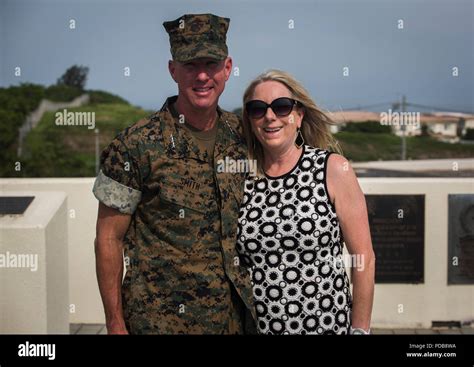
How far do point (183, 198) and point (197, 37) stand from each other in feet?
2.10

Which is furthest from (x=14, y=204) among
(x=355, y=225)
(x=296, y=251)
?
(x=355, y=225)

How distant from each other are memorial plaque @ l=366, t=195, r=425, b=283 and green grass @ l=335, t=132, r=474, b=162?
6292mm

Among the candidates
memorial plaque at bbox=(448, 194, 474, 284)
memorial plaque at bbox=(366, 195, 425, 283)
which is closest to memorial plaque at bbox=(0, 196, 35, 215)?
memorial plaque at bbox=(366, 195, 425, 283)

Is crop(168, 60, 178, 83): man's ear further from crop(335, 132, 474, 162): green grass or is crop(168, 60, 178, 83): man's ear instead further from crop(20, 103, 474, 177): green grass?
crop(335, 132, 474, 162): green grass

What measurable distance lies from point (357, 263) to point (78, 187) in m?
3.62

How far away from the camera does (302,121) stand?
9.08 feet

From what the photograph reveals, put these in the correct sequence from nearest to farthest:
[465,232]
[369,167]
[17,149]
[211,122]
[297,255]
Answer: [297,255]
[211,122]
[465,232]
[369,167]
[17,149]

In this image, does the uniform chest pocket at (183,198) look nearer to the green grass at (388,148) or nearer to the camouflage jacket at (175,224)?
the camouflage jacket at (175,224)

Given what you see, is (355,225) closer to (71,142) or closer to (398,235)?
(398,235)

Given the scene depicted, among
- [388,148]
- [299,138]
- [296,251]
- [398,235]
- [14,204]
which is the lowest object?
[398,235]

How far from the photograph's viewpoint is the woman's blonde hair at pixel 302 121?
8.59 ft

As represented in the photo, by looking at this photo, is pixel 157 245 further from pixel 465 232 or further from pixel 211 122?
pixel 465 232
